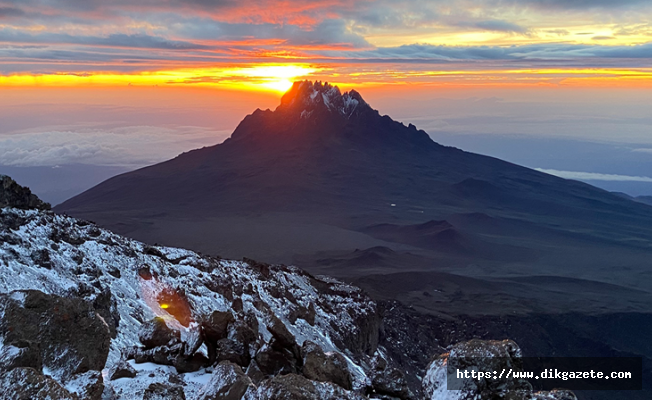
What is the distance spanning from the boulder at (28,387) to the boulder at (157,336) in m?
5.05

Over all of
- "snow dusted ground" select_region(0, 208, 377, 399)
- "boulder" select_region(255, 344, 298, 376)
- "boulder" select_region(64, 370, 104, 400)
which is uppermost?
"boulder" select_region(64, 370, 104, 400)

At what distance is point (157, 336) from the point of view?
12102 mm

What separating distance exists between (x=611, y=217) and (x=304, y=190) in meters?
71.3

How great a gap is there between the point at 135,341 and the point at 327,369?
35.7 ft

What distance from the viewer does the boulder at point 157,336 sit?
12.1 m

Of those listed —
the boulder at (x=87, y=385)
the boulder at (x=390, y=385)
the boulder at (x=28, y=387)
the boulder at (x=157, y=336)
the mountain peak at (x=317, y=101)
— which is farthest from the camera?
the mountain peak at (x=317, y=101)

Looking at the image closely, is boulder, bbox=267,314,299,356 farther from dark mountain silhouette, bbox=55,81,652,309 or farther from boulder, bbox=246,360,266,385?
dark mountain silhouette, bbox=55,81,652,309

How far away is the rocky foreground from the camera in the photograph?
8.06 metres

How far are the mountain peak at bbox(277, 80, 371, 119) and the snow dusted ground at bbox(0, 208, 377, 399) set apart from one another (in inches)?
4772

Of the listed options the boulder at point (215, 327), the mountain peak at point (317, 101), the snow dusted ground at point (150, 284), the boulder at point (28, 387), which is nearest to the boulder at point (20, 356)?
the boulder at point (28, 387)

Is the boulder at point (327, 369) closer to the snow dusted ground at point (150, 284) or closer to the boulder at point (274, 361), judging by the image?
the snow dusted ground at point (150, 284)

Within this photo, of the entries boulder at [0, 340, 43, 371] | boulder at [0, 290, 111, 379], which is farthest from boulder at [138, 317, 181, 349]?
boulder at [0, 340, 43, 371]

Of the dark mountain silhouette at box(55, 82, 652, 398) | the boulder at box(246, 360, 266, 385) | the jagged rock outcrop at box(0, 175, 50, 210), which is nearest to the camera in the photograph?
the boulder at box(246, 360, 266, 385)

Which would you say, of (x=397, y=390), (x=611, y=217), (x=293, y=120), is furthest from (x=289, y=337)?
(x=293, y=120)
